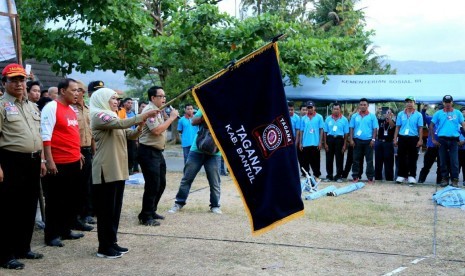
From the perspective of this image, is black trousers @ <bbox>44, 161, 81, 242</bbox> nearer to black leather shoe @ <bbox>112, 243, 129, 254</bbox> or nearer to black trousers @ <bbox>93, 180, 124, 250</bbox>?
black trousers @ <bbox>93, 180, 124, 250</bbox>

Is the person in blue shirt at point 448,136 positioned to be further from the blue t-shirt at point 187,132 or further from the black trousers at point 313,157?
the blue t-shirt at point 187,132

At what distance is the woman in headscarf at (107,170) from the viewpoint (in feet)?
19.9

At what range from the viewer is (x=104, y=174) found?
605cm

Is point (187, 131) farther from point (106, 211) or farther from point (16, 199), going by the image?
point (16, 199)

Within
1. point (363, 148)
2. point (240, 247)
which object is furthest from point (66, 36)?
point (240, 247)

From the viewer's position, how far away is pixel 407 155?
12820mm

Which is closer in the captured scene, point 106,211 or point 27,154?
point 27,154

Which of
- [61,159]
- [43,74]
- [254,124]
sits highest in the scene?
[43,74]

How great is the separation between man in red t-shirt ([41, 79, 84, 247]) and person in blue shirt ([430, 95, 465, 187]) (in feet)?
27.6

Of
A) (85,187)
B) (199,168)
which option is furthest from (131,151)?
(85,187)

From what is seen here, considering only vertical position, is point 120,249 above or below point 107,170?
below

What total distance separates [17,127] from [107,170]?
1020 mm

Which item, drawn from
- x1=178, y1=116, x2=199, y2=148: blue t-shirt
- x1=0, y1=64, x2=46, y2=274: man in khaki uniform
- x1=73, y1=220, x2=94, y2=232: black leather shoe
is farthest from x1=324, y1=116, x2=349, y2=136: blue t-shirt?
x1=0, y1=64, x2=46, y2=274: man in khaki uniform

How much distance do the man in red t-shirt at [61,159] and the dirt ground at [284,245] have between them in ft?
1.00
